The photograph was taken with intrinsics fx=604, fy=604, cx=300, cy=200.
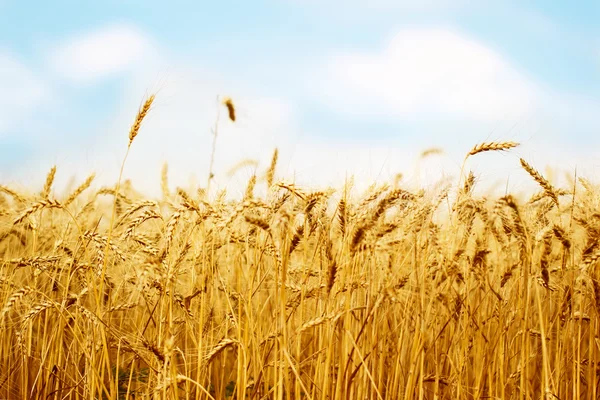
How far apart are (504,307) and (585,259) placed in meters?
0.49

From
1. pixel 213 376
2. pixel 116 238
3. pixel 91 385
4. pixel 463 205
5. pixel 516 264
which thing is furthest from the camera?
pixel 213 376

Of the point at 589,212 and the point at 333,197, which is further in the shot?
the point at 589,212

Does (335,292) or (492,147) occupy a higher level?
(492,147)

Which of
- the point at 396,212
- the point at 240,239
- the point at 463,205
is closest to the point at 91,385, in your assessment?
the point at 240,239

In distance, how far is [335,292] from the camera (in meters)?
2.56

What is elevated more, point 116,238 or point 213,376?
point 116,238

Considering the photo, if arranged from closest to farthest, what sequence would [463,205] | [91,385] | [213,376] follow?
[91,385] → [463,205] → [213,376]

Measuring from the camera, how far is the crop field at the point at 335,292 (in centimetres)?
238

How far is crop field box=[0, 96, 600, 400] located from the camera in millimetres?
2381

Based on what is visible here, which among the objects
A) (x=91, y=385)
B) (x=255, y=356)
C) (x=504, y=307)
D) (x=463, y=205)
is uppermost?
(x=463, y=205)

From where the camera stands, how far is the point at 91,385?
→ 2.58 meters

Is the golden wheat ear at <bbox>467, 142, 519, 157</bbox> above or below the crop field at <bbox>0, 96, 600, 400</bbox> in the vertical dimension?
above

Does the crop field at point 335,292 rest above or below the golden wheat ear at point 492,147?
below

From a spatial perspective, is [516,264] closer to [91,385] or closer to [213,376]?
[213,376]
